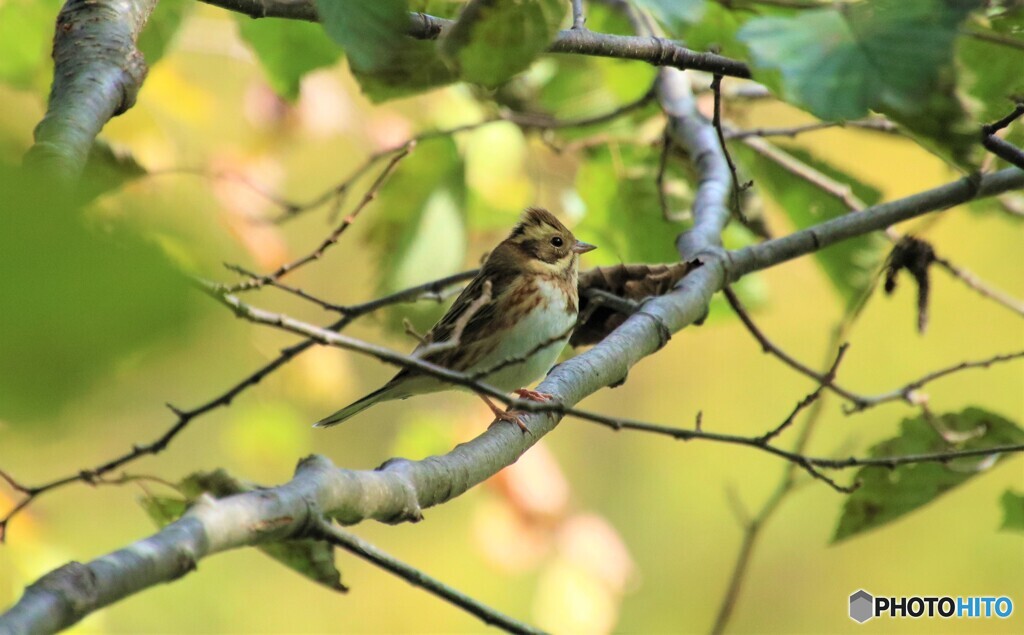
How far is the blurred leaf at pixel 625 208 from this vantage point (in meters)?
3.30

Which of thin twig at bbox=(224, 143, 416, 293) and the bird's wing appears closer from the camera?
thin twig at bbox=(224, 143, 416, 293)

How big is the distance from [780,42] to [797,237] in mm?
1488

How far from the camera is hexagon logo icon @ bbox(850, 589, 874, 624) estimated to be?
176 inches

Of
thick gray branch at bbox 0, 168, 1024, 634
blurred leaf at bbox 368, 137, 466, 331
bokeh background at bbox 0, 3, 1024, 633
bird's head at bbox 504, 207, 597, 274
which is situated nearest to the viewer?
thick gray branch at bbox 0, 168, 1024, 634

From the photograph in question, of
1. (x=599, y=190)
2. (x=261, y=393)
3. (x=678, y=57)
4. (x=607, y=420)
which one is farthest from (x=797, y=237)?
(x=261, y=393)

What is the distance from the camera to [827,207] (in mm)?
3270

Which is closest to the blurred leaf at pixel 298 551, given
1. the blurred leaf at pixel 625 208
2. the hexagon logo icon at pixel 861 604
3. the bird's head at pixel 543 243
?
the blurred leaf at pixel 625 208

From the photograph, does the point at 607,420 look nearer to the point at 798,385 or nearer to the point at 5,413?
the point at 5,413

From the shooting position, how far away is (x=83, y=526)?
17.1ft

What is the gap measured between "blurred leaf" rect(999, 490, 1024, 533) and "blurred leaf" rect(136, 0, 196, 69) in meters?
2.34

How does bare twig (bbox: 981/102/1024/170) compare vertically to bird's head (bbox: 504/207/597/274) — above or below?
below

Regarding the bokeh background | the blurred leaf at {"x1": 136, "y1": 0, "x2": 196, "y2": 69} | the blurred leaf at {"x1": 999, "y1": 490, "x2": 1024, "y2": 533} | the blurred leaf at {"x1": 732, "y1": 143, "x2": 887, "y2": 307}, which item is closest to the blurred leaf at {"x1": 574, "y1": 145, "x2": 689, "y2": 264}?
the bokeh background

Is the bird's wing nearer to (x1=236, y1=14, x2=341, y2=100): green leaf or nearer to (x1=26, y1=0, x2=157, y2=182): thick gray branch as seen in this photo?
(x1=236, y1=14, x2=341, y2=100): green leaf

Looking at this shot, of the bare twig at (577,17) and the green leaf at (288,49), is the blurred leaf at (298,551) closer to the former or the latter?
the bare twig at (577,17)
